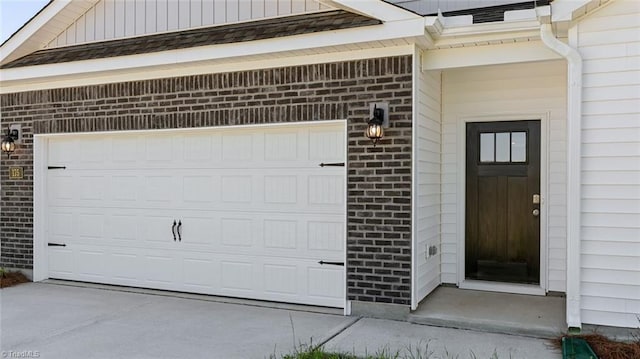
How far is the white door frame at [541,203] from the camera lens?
20.5 feet

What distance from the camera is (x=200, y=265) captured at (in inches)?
260

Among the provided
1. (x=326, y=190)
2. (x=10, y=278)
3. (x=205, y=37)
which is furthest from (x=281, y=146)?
(x=10, y=278)

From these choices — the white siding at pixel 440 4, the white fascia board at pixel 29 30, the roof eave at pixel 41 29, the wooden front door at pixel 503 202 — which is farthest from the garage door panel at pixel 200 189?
the white siding at pixel 440 4

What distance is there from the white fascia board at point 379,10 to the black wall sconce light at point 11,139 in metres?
5.18

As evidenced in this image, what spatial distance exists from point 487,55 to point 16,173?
6.69 m

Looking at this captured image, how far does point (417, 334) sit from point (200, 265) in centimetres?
294

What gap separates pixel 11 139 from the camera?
761cm

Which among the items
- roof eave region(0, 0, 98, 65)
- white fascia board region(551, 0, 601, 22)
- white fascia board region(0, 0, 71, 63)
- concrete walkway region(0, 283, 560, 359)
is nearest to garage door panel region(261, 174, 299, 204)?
concrete walkway region(0, 283, 560, 359)

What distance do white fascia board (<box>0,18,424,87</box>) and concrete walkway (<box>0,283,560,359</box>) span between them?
2.86m

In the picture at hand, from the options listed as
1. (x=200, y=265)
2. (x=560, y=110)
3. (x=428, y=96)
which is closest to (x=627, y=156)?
(x=560, y=110)

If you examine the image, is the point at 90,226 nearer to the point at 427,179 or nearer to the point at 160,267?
the point at 160,267

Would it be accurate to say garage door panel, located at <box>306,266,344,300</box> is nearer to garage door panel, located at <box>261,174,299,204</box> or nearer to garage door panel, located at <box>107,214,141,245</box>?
garage door panel, located at <box>261,174,299,204</box>

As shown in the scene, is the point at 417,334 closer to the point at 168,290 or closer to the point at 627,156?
the point at 627,156

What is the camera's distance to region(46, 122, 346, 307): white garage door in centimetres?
598
